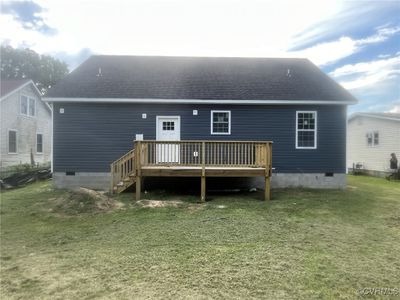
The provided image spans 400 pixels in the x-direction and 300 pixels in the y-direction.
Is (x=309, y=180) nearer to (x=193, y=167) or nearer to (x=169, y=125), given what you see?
(x=193, y=167)

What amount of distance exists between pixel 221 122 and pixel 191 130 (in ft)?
3.96

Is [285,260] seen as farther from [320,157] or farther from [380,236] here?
[320,157]

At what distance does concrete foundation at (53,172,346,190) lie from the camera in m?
10.9

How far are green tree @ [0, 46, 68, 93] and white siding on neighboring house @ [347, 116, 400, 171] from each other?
35.1 meters

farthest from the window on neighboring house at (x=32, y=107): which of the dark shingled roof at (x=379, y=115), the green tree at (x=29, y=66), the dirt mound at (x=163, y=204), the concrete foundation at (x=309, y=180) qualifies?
the dark shingled roof at (x=379, y=115)

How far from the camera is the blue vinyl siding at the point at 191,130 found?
1097 centimetres

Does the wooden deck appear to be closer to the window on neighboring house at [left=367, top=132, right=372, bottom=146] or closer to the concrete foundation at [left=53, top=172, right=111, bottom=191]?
the concrete foundation at [left=53, top=172, right=111, bottom=191]

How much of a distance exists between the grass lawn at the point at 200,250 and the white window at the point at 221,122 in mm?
3560

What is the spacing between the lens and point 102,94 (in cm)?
1097

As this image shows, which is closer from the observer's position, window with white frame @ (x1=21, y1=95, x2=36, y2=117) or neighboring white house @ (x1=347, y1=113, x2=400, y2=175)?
neighboring white house @ (x1=347, y1=113, x2=400, y2=175)

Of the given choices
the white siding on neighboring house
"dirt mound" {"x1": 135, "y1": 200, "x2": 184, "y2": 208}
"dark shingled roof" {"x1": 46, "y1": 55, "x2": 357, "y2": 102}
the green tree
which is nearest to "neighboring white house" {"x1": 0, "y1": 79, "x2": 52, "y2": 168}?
"dark shingled roof" {"x1": 46, "y1": 55, "x2": 357, "y2": 102}

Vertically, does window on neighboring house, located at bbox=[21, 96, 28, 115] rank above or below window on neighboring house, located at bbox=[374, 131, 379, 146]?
above

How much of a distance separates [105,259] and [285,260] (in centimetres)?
277

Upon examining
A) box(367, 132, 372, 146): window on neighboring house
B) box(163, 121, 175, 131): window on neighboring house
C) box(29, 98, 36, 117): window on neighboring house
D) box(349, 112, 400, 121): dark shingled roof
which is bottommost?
box(367, 132, 372, 146): window on neighboring house
